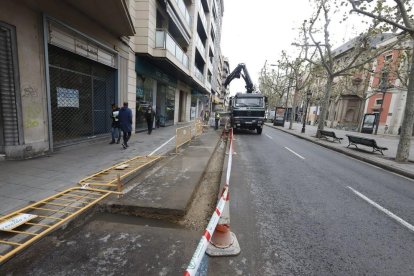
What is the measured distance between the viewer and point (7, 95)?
17.3 ft

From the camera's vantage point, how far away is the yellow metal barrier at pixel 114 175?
4.32 meters

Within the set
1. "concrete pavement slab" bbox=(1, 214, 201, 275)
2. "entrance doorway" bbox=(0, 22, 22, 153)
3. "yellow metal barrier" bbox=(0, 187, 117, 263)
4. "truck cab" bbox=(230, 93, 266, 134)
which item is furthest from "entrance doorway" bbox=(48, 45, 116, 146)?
"truck cab" bbox=(230, 93, 266, 134)

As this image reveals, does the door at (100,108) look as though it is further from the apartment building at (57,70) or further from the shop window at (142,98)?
the shop window at (142,98)

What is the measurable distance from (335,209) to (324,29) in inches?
626

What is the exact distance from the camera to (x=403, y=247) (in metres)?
2.99

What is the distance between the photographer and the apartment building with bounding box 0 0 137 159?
5.30 metres

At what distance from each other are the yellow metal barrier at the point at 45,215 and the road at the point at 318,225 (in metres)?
2.25

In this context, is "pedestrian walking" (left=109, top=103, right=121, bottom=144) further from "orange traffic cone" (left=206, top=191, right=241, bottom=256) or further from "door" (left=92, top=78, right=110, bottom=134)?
"orange traffic cone" (left=206, top=191, right=241, bottom=256)

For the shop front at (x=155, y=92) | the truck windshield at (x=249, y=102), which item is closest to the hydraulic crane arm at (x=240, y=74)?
the truck windshield at (x=249, y=102)

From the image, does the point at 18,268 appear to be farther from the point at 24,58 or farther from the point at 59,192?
the point at 24,58

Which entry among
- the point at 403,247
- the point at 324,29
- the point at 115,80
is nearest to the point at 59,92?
the point at 115,80

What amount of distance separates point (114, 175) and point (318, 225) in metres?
4.44

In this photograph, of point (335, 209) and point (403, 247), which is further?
point (335, 209)

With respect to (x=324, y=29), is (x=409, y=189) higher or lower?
lower
